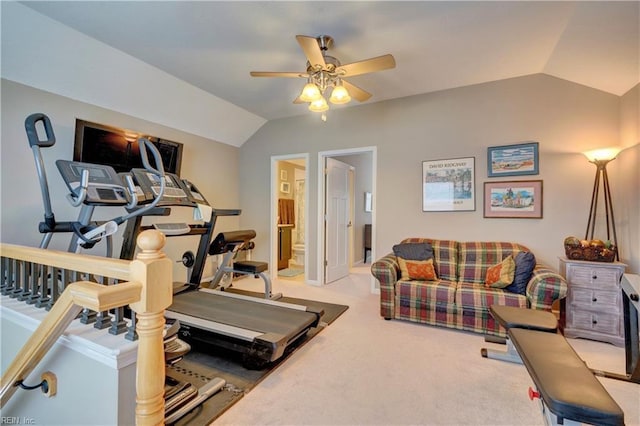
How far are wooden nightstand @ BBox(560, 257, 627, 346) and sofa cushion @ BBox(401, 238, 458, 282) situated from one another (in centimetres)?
99

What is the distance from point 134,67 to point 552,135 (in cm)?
459

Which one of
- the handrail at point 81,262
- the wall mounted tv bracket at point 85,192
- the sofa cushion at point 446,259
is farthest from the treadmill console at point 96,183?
the sofa cushion at point 446,259

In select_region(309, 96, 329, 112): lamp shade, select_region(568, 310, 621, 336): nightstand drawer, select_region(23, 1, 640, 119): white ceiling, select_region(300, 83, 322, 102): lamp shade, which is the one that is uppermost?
select_region(23, 1, 640, 119): white ceiling

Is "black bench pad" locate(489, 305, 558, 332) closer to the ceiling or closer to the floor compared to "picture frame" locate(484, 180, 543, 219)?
closer to the floor

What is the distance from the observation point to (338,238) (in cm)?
512

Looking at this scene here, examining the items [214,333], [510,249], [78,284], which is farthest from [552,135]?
[78,284]

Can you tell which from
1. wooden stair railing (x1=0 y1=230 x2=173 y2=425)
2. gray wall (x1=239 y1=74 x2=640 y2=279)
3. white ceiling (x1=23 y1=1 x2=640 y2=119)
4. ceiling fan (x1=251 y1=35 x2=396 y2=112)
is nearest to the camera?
wooden stair railing (x1=0 y1=230 x2=173 y2=425)

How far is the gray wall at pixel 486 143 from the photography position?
301 centimetres

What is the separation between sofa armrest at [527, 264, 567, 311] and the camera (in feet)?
8.21

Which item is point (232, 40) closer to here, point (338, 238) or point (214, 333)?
point (214, 333)

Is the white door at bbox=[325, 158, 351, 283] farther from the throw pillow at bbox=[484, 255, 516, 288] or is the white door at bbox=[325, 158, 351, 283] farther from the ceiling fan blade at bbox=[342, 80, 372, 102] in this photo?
the throw pillow at bbox=[484, 255, 516, 288]

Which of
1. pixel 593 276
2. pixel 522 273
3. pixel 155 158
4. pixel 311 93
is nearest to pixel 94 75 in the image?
pixel 155 158

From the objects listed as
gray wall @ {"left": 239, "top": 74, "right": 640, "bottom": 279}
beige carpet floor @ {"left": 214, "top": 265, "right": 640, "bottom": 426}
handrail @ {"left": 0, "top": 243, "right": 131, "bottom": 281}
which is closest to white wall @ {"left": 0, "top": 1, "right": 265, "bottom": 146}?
gray wall @ {"left": 239, "top": 74, "right": 640, "bottom": 279}

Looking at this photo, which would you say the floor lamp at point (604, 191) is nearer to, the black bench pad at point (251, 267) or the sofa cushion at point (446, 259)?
the sofa cushion at point (446, 259)
